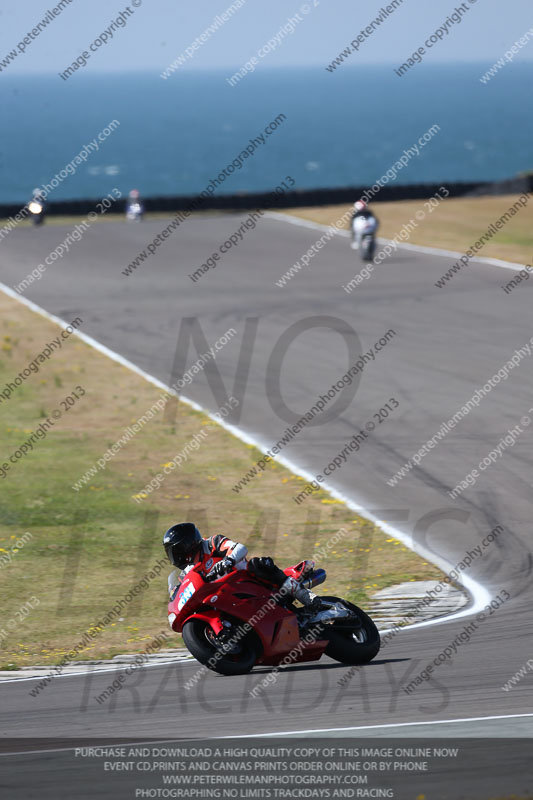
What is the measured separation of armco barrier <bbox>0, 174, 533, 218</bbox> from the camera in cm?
4562

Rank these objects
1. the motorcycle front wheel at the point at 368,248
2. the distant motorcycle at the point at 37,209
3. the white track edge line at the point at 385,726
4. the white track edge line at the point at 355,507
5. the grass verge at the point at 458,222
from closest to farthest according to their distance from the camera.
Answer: the white track edge line at the point at 385,726 < the white track edge line at the point at 355,507 < the motorcycle front wheel at the point at 368,248 < the grass verge at the point at 458,222 < the distant motorcycle at the point at 37,209

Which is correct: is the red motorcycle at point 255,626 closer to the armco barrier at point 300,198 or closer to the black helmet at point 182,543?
the black helmet at point 182,543

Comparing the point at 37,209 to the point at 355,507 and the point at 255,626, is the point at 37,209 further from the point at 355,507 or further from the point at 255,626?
the point at 255,626

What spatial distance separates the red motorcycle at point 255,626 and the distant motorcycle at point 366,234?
23.5 metres

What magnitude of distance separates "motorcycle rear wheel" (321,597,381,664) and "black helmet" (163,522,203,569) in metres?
1.30

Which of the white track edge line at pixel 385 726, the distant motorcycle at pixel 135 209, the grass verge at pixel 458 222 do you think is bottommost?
the white track edge line at pixel 385 726

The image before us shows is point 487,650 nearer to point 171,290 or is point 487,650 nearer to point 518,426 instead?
point 518,426

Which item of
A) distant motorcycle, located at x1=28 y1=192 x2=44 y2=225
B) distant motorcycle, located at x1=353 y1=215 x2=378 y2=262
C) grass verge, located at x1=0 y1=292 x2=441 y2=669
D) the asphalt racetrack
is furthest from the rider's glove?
distant motorcycle, located at x1=28 y1=192 x2=44 y2=225

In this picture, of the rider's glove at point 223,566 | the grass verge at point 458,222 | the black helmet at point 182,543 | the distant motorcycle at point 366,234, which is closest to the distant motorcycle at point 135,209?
the grass verge at point 458,222

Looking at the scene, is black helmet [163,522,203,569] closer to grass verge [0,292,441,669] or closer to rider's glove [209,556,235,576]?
rider's glove [209,556,235,576]

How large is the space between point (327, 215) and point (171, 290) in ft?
43.8

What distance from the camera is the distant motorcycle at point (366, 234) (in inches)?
1260

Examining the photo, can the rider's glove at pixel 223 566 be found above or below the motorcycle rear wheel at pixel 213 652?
above

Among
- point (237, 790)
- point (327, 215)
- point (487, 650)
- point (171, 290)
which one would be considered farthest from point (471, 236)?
point (237, 790)
